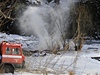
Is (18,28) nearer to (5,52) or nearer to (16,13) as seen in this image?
(16,13)

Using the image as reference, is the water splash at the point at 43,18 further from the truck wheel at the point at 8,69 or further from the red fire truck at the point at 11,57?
the truck wheel at the point at 8,69

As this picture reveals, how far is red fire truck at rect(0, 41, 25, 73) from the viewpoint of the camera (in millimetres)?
11759

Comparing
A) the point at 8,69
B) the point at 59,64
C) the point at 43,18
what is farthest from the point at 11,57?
the point at 43,18

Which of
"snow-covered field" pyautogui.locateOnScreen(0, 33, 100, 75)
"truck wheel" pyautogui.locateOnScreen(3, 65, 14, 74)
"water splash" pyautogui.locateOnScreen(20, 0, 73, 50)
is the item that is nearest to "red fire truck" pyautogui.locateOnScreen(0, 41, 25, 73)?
"truck wheel" pyautogui.locateOnScreen(3, 65, 14, 74)

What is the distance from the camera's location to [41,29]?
3008cm

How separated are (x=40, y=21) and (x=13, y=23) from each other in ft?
10.6

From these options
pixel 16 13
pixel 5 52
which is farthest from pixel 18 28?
pixel 5 52

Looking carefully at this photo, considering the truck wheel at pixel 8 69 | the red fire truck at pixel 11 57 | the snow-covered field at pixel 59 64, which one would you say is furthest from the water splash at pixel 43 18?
the truck wheel at pixel 8 69

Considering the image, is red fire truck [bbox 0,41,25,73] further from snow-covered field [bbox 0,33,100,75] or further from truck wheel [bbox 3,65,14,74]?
snow-covered field [bbox 0,33,100,75]

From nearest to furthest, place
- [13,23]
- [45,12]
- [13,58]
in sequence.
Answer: [13,58], [13,23], [45,12]

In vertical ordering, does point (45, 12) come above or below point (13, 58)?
above

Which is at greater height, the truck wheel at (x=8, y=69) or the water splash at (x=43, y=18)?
the water splash at (x=43, y=18)

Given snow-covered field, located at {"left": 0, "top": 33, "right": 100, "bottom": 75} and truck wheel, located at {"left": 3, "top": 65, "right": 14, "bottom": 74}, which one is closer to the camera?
snow-covered field, located at {"left": 0, "top": 33, "right": 100, "bottom": 75}

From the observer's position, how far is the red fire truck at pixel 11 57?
1176 cm
